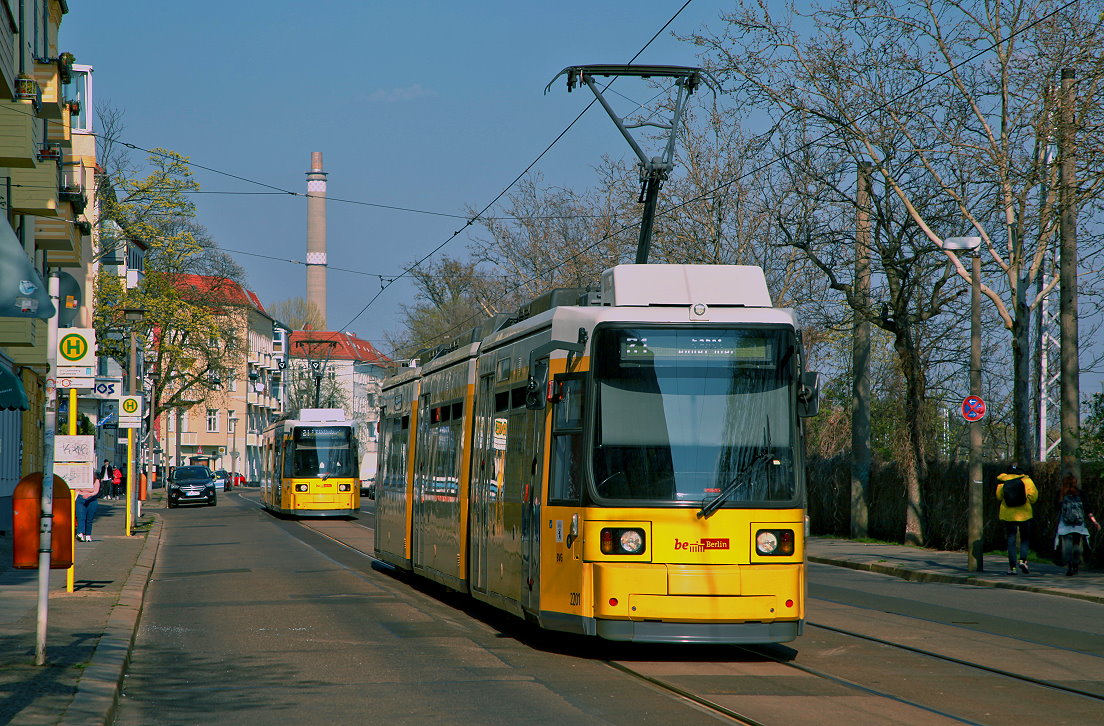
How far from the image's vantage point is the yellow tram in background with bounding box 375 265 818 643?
34.8 ft

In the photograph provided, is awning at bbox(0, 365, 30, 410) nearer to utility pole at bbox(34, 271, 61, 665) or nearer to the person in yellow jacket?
utility pole at bbox(34, 271, 61, 665)

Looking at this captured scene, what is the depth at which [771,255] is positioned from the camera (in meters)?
37.5

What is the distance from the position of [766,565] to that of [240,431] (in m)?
121

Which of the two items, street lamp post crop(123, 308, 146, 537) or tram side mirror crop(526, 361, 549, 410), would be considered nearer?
tram side mirror crop(526, 361, 549, 410)

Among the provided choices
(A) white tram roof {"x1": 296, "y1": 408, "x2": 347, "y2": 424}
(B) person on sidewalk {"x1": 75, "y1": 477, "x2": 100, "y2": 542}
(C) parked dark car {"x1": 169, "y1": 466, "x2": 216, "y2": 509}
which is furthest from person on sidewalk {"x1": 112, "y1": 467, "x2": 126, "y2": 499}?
(B) person on sidewalk {"x1": 75, "y1": 477, "x2": 100, "y2": 542}

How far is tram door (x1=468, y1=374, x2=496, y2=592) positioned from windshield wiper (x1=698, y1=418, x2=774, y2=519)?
344cm

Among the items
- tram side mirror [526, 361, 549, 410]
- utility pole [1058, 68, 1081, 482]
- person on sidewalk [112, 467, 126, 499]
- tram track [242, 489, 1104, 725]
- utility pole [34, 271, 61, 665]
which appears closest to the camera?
tram track [242, 489, 1104, 725]

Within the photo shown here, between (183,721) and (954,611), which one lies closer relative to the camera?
(183,721)

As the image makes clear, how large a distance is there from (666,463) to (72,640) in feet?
17.8

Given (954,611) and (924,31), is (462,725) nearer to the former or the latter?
(954,611)

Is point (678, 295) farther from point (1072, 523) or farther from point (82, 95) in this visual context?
point (82, 95)

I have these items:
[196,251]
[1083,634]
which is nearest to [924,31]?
[1083,634]

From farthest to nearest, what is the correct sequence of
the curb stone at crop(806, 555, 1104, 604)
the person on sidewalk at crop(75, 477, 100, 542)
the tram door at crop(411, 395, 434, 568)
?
the person on sidewalk at crop(75, 477, 100, 542) → the curb stone at crop(806, 555, 1104, 604) → the tram door at crop(411, 395, 434, 568)

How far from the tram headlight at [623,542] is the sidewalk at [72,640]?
12.4 ft
